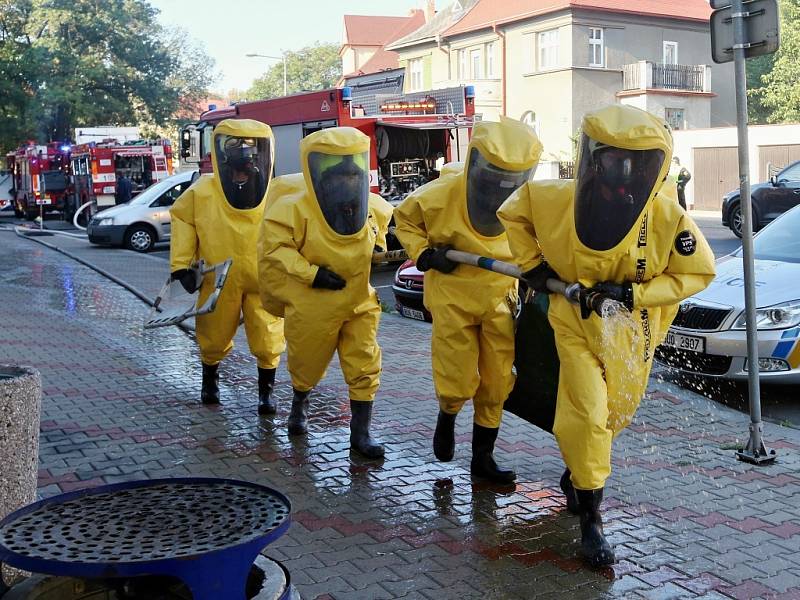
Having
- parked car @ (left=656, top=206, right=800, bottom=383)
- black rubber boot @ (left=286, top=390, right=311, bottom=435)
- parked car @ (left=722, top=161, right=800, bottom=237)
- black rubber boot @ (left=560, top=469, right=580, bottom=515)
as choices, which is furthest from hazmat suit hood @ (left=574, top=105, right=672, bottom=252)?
parked car @ (left=722, top=161, right=800, bottom=237)

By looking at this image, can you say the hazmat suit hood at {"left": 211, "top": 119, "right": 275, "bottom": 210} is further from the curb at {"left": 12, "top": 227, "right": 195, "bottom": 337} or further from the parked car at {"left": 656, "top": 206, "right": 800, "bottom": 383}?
the curb at {"left": 12, "top": 227, "right": 195, "bottom": 337}

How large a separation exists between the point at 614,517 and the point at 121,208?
1803 centimetres

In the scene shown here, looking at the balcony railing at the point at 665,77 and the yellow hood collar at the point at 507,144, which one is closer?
the yellow hood collar at the point at 507,144

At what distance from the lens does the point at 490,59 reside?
41094 millimetres

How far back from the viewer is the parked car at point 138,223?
20.6 metres

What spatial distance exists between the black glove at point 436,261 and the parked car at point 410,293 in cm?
519

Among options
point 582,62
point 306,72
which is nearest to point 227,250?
point 582,62

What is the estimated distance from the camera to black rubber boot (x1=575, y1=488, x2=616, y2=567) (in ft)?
13.6

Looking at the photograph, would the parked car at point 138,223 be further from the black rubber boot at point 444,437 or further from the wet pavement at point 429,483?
the black rubber boot at point 444,437

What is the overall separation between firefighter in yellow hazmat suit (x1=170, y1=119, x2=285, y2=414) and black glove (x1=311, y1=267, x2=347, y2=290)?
3.66 feet

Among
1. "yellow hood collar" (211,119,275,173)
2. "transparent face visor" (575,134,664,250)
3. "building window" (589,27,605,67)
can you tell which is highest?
"building window" (589,27,605,67)

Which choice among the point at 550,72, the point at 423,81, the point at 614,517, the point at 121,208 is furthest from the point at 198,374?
the point at 423,81

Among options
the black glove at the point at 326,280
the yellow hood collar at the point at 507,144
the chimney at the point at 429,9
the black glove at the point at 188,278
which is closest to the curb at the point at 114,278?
the black glove at the point at 188,278

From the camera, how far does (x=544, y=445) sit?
598 cm
